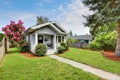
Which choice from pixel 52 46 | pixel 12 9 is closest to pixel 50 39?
pixel 52 46

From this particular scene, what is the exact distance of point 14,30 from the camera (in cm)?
2147

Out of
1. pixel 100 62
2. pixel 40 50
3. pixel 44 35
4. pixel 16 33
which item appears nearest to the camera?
pixel 100 62

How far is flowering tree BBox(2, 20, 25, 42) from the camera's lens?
810 inches

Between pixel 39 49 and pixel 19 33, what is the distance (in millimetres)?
6472

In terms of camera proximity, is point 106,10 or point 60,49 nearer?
point 106,10

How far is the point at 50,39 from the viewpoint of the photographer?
65.8 feet

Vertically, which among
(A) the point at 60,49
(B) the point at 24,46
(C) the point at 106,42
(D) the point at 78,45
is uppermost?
(C) the point at 106,42

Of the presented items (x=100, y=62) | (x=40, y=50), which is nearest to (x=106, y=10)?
(x=100, y=62)

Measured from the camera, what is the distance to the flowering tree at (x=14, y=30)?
20.6 m

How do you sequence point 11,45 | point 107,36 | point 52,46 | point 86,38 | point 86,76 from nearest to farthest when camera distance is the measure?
point 86,76
point 52,46
point 107,36
point 11,45
point 86,38

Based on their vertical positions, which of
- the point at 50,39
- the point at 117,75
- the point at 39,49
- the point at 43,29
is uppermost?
the point at 43,29

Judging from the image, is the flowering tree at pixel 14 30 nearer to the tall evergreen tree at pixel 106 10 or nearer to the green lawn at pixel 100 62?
the green lawn at pixel 100 62

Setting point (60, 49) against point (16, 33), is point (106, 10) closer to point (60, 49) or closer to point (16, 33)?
Answer: point (60, 49)

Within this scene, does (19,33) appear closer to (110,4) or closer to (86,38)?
(110,4)
